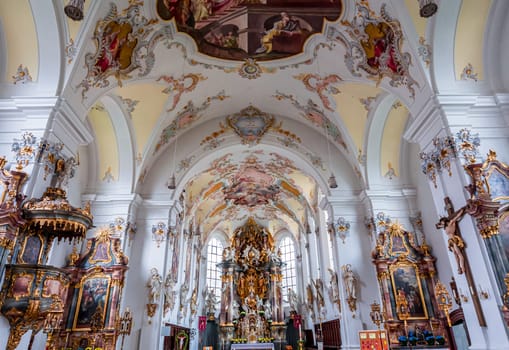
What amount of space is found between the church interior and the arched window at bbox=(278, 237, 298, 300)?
6.97 metres

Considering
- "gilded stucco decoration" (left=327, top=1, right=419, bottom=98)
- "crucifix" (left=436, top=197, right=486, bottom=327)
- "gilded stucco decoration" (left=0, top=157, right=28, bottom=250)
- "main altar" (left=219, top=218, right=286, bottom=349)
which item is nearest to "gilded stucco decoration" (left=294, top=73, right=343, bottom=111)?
"gilded stucco decoration" (left=327, top=1, right=419, bottom=98)

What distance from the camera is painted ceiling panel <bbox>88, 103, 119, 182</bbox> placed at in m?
10.8

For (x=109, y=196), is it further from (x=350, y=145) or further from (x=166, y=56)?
(x=350, y=145)

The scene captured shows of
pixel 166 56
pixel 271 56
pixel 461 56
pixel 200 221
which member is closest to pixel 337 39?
pixel 271 56

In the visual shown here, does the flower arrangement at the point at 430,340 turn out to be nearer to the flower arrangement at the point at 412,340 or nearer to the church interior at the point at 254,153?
the church interior at the point at 254,153

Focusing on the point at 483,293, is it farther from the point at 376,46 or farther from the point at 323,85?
the point at 323,85

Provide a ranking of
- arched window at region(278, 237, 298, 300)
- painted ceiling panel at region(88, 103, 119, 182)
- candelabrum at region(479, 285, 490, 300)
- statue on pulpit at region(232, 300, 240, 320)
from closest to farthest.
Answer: candelabrum at region(479, 285, 490, 300) → painted ceiling panel at region(88, 103, 119, 182) → statue on pulpit at region(232, 300, 240, 320) → arched window at region(278, 237, 298, 300)

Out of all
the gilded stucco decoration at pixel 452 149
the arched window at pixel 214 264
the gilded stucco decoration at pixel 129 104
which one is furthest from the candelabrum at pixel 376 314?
the arched window at pixel 214 264

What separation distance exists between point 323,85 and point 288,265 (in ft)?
54.7

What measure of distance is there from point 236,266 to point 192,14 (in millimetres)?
18603

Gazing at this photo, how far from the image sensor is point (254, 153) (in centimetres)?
1412

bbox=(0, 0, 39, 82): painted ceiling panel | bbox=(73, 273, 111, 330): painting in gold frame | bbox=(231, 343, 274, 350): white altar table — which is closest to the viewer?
bbox=(0, 0, 39, 82): painted ceiling panel

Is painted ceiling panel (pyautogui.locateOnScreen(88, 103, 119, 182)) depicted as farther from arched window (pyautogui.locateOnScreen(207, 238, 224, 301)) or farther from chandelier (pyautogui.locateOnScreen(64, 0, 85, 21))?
arched window (pyautogui.locateOnScreen(207, 238, 224, 301))

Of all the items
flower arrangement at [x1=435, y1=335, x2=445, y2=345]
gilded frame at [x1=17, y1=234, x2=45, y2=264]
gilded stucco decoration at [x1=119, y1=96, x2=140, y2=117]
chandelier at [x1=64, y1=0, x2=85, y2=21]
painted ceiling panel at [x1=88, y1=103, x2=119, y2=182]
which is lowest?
flower arrangement at [x1=435, y1=335, x2=445, y2=345]
